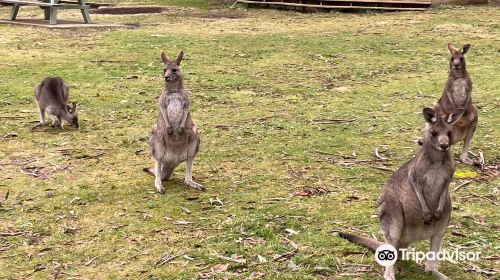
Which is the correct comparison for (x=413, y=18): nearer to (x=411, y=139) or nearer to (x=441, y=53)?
(x=441, y=53)

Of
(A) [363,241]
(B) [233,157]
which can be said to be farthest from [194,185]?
(A) [363,241]

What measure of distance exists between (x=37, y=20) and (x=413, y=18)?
350 inches

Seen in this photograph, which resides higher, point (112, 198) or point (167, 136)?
point (167, 136)

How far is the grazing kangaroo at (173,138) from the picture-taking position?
4629 millimetres

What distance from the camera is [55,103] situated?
635 cm

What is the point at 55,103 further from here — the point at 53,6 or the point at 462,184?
the point at 53,6

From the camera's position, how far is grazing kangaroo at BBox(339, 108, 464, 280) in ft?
9.93

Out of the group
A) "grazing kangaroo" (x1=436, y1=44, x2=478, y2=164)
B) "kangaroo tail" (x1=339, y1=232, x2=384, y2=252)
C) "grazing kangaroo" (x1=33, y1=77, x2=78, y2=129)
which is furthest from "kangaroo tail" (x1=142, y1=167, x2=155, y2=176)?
"grazing kangaroo" (x1=436, y1=44, x2=478, y2=164)

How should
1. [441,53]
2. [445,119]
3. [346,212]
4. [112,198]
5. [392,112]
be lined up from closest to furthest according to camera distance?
1. [445,119]
2. [346,212]
3. [112,198]
4. [392,112]
5. [441,53]

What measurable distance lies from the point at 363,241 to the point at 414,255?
0.30 meters

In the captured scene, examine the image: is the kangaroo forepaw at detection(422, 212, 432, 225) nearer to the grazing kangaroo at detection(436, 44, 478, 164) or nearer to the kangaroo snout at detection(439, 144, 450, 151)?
the kangaroo snout at detection(439, 144, 450, 151)

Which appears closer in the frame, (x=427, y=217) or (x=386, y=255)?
(x=427, y=217)

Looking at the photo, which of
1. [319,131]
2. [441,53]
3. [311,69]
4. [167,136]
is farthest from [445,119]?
[441,53]

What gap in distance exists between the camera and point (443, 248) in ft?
11.6
